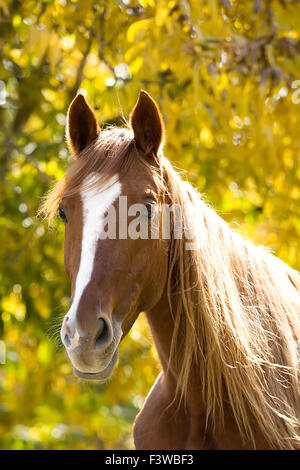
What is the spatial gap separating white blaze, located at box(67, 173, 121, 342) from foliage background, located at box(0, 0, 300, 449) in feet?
3.64

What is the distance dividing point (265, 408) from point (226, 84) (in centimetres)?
230

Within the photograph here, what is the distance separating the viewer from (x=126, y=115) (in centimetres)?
Result: 402

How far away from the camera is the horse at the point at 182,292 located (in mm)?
2104

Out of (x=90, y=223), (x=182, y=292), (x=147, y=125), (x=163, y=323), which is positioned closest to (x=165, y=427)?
(x=163, y=323)

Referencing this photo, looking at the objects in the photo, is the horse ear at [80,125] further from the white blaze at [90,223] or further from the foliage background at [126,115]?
the foliage background at [126,115]

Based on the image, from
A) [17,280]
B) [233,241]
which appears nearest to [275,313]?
[233,241]

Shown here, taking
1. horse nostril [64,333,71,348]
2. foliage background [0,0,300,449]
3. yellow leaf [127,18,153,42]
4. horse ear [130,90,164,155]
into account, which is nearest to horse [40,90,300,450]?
horse ear [130,90,164,155]

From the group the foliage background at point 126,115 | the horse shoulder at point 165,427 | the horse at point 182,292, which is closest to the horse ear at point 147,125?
the horse at point 182,292

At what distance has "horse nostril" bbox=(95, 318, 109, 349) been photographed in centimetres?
194

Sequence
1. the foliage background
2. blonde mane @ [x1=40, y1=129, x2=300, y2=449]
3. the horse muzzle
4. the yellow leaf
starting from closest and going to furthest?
the horse muzzle → blonde mane @ [x1=40, y1=129, x2=300, y2=449] → the yellow leaf → the foliage background

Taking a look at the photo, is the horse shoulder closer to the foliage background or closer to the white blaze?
the foliage background

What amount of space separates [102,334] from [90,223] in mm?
369

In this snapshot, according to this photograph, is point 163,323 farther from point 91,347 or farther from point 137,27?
point 137,27

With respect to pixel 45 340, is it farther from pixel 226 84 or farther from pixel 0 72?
pixel 226 84
